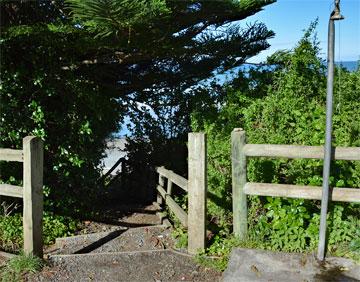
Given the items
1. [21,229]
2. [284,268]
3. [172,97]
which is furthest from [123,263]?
[172,97]

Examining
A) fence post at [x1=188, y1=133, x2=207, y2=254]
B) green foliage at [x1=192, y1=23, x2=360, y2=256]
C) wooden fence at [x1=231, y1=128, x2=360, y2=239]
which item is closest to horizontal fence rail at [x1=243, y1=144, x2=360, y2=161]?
wooden fence at [x1=231, y1=128, x2=360, y2=239]

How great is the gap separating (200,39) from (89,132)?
7.36 ft

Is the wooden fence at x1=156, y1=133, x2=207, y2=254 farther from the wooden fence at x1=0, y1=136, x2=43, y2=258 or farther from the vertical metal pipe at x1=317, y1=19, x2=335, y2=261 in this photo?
the wooden fence at x1=0, y1=136, x2=43, y2=258

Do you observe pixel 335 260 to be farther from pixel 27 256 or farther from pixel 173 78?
pixel 173 78

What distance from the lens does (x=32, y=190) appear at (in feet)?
14.9

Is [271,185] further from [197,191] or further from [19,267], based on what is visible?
[19,267]

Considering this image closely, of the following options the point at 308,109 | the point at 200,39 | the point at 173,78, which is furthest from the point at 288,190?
the point at 173,78

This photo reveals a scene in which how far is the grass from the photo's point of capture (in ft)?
13.8

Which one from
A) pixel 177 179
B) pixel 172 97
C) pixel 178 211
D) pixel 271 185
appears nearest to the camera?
pixel 271 185

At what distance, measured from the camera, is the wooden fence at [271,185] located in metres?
4.04

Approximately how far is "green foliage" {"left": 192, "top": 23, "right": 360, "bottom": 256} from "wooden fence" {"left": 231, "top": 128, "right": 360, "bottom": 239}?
0.79ft

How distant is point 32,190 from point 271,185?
2481 mm

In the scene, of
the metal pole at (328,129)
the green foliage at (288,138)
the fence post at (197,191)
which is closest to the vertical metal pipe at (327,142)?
the metal pole at (328,129)

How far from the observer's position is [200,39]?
6.58m
